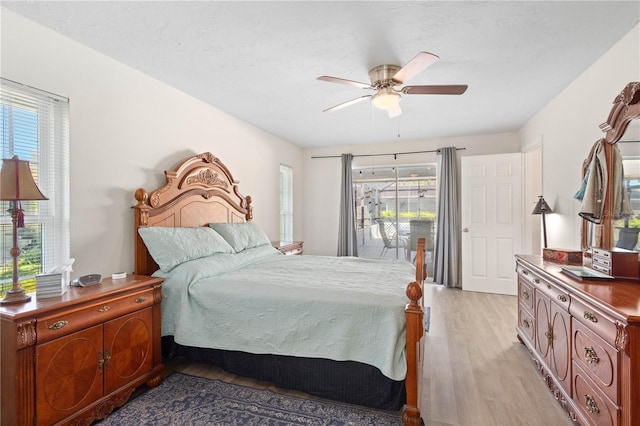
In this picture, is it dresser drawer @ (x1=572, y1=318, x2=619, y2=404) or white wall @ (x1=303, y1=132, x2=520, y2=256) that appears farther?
white wall @ (x1=303, y1=132, x2=520, y2=256)

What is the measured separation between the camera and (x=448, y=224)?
4.89 m

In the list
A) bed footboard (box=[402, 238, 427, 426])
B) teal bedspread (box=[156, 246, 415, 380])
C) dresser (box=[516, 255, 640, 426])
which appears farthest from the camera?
teal bedspread (box=[156, 246, 415, 380])

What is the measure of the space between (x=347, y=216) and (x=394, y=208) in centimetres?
90

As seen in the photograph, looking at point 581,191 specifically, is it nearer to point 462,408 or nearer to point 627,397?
point 627,397

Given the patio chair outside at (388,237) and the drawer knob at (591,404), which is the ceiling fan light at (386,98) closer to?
the drawer knob at (591,404)

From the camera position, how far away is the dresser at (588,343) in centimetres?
125

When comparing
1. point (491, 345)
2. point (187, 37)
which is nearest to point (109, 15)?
point (187, 37)

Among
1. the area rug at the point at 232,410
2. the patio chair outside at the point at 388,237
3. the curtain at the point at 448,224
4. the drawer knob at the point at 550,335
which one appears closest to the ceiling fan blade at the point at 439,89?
the drawer knob at the point at 550,335

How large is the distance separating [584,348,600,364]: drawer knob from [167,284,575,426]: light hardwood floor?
0.52 metres

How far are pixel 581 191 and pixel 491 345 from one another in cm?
156

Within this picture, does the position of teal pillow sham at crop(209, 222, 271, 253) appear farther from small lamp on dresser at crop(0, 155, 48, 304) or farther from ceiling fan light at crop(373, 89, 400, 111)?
ceiling fan light at crop(373, 89, 400, 111)

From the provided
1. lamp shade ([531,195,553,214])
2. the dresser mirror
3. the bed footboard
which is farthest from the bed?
lamp shade ([531,195,553,214])

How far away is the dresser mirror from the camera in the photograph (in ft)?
6.11

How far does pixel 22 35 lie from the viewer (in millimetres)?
1885
